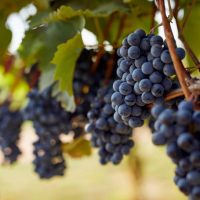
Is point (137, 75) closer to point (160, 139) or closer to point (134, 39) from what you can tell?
point (134, 39)

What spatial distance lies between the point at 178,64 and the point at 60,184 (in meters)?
4.07

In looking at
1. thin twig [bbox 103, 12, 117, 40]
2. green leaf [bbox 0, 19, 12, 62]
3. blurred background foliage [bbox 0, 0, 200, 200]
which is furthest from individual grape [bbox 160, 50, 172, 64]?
green leaf [bbox 0, 19, 12, 62]

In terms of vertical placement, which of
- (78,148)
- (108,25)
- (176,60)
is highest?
(108,25)

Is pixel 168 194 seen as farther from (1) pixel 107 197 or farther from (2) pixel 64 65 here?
(2) pixel 64 65

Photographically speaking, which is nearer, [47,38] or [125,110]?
[125,110]

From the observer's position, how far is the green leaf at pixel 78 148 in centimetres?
103

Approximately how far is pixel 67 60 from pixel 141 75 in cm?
27

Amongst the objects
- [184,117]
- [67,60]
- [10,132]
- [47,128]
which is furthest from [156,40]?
[10,132]

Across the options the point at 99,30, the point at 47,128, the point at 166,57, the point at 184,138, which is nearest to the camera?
the point at 184,138

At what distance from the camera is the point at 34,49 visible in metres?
0.89

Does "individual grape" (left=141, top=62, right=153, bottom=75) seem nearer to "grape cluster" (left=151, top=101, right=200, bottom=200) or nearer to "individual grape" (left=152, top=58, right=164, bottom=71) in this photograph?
"individual grape" (left=152, top=58, right=164, bottom=71)

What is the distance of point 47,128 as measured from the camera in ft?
3.15

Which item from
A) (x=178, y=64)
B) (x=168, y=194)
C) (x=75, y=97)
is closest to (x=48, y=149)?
(x=75, y=97)

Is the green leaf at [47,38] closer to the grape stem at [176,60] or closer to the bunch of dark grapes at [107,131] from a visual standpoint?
the bunch of dark grapes at [107,131]
